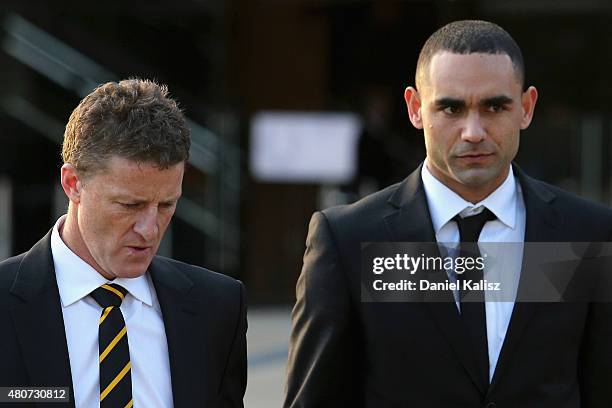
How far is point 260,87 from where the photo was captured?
524 inches

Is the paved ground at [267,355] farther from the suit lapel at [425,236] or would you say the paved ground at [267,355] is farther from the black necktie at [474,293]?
the black necktie at [474,293]

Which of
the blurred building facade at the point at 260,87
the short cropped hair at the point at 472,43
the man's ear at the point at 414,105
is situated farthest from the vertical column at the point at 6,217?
the short cropped hair at the point at 472,43

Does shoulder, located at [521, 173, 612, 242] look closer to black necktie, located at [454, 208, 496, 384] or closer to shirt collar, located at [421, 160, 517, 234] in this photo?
shirt collar, located at [421, 160, 517, 234]

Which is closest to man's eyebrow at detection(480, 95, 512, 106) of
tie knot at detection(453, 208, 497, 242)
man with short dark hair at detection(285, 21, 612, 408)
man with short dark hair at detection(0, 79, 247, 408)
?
man with short dark hair at detection(285, 21, 612, 408)

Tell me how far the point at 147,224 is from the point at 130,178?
0.13 metres

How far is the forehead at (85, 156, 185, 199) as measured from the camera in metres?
3.12

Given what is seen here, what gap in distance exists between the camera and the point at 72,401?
3.10 metres

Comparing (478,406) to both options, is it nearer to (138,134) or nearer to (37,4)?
(138,134)

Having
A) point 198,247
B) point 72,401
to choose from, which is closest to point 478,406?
point 72,401

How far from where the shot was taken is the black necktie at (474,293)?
3512mm

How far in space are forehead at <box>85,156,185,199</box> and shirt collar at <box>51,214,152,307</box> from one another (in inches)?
9.2

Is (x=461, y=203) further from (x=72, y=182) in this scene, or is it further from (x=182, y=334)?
(x=72, y=182)

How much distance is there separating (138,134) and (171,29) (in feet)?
32.6

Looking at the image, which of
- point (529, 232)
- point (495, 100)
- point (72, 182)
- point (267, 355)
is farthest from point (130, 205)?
point (267, 355)
